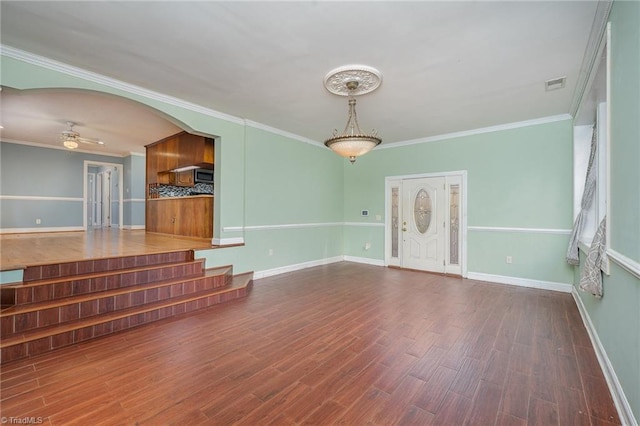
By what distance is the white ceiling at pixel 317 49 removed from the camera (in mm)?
2205

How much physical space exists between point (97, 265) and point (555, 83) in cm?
611

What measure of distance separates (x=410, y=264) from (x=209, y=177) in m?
4.92

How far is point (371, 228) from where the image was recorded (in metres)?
6.65

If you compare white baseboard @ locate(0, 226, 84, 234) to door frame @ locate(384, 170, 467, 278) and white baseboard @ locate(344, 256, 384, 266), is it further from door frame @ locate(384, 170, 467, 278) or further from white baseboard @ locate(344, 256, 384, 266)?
door frame @ locate(384, 170, 467, 278)

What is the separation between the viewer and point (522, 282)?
4.76 metres

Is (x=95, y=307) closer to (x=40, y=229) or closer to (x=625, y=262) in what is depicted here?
(x=625, y=262)

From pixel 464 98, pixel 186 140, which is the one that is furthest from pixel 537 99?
pixel 186 140

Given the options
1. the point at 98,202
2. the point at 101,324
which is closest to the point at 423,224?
the point at 101,324

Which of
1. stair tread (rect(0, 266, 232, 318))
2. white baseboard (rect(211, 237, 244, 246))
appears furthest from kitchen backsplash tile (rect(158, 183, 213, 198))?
stair tread (rect(0, 266, 232, 318))

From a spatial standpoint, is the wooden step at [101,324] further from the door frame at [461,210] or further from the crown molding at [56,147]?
the crown molding at [56,147]

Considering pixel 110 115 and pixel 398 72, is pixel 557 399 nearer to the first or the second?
pixel 398 72

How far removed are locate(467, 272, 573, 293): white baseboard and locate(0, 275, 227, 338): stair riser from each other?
4.73 meters

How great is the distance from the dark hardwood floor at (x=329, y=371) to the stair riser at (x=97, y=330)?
0.12 meters

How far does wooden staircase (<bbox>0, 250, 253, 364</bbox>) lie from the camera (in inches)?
100
